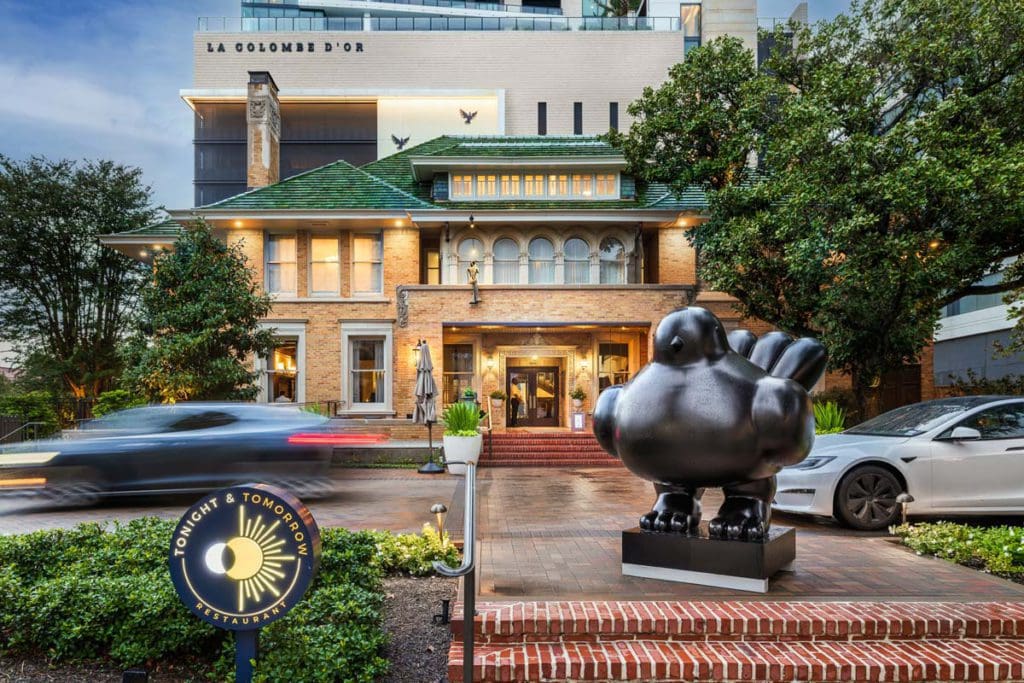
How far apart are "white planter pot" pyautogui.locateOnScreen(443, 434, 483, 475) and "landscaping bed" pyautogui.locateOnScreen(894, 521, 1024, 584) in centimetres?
1013

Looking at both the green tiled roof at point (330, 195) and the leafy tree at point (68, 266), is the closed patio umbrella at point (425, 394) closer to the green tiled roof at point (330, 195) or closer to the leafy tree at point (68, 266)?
the green tiled roof at point (330, 195)

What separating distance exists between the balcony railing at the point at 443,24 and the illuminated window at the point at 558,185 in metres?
23.0

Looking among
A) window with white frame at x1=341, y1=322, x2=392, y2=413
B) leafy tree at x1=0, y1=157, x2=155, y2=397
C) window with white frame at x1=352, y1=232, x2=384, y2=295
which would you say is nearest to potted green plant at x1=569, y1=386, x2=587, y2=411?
window with white frame at x1=341, y1=322, x2=392, y2=413

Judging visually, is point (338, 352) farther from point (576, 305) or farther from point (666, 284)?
point (666, 284)

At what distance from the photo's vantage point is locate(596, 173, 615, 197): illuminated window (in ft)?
72.2

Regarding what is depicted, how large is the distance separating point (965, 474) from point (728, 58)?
12.3 metres

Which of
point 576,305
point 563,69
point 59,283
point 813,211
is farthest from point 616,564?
point 563,69

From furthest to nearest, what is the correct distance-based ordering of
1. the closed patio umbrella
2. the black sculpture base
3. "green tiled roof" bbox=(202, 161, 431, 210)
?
"green tiled roof" bbox=(202, 161, 431, 210)
the closed patio umbrella
the black sculpture base

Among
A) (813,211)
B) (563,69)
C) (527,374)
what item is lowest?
(527,374)

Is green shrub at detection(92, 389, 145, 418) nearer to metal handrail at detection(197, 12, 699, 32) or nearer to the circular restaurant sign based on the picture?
the circular restaurant sign

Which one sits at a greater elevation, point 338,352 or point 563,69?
point 563,69

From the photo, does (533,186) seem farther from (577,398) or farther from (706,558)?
(706,558)

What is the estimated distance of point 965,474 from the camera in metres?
7.89

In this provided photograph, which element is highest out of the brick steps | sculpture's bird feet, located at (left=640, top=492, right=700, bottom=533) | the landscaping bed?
sculpture's bird feet, located at (left=640, top=492, right=700, bottom=533)
